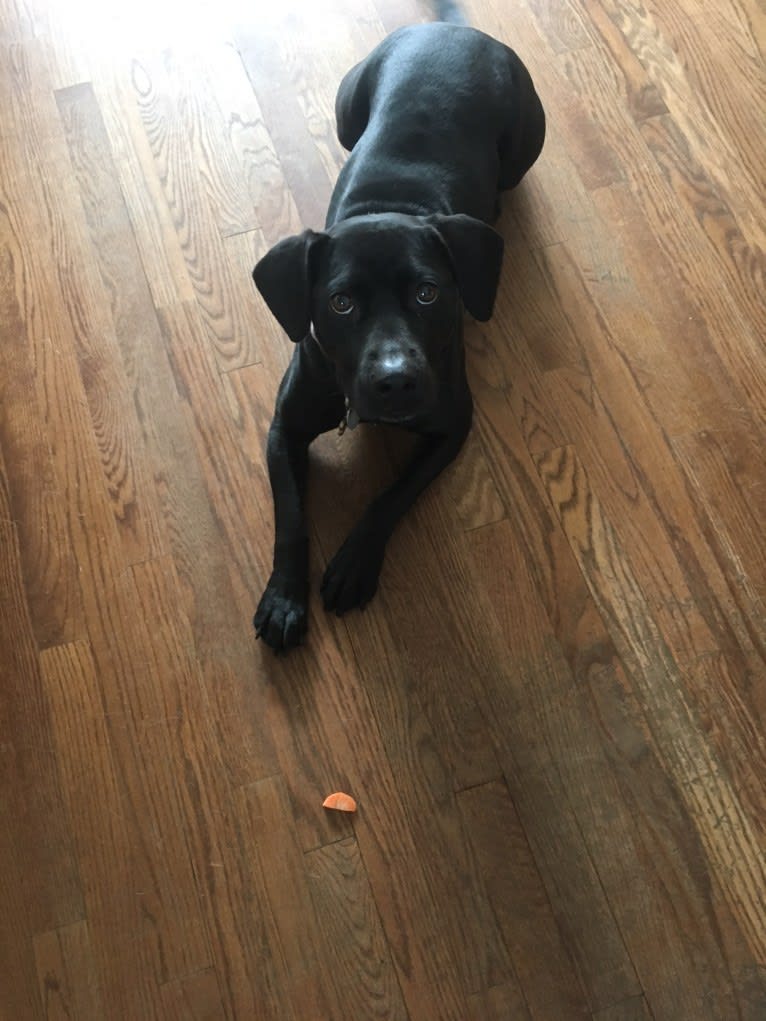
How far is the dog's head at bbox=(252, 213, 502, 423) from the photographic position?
1.90 meters

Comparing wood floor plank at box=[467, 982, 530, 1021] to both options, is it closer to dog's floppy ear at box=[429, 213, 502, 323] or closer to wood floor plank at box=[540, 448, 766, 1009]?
wood floor plank at box=[540, 448, 766, 1009]

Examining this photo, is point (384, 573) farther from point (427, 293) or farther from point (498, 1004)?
point (498, 1004)

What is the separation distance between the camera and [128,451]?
7.72ft

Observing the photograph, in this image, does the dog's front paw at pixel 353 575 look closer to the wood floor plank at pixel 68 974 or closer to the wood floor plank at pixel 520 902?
the wood floor plank at pixel 520 902

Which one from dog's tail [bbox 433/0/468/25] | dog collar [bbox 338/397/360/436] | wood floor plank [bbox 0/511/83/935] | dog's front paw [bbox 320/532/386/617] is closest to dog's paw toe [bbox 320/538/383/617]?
dog's front paw [bbox 320/532/386/617]

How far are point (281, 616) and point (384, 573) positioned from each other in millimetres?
242

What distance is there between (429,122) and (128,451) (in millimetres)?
974

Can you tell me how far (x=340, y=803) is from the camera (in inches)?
78.9

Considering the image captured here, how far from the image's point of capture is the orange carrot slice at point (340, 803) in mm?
2000

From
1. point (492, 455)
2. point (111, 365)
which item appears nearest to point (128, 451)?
point (111, 365)

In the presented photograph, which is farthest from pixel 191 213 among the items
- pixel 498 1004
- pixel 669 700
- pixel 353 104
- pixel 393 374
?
pixel 498 1004

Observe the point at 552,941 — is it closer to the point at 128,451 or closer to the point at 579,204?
the point at 128,451

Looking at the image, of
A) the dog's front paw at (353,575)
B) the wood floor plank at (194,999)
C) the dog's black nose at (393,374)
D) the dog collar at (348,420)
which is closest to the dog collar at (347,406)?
the dog collar at (348,420)

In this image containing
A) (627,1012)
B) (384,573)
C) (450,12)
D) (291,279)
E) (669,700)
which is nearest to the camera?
(627,1012)
